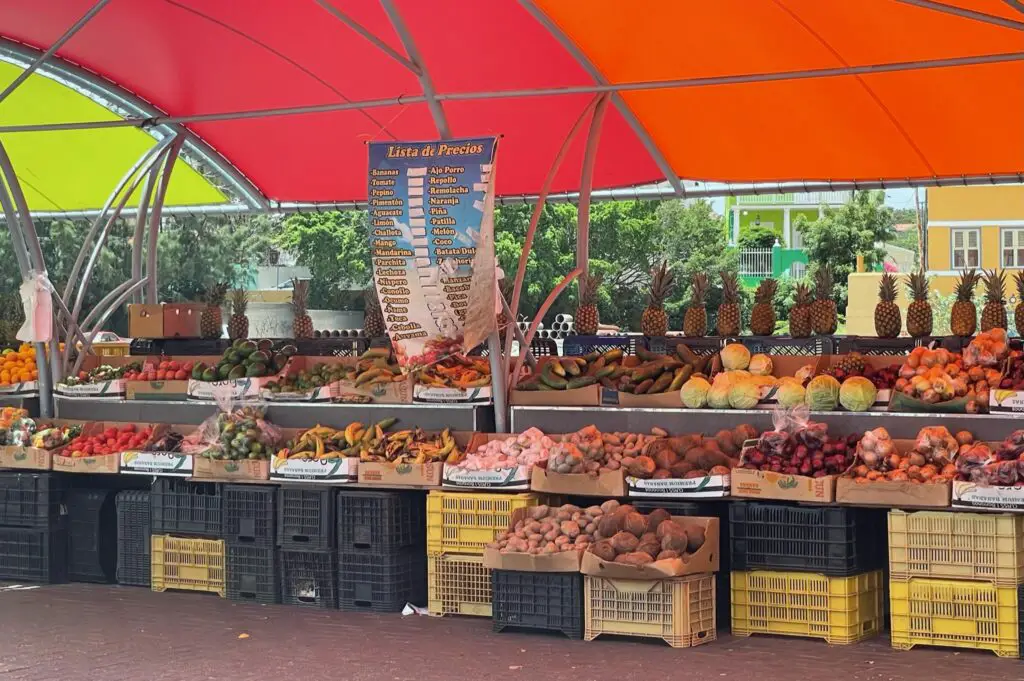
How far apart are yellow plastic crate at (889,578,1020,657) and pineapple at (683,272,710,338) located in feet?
9.04

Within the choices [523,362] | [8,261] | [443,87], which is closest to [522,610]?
[523,362]

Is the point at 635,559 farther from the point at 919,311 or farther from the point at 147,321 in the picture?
the point at 147,321

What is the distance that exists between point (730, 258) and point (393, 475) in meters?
37.5

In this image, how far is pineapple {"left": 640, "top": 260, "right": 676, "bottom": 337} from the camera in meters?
9.45

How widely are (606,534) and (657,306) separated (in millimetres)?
2724

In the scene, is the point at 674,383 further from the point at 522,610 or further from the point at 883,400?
the point at 522,610

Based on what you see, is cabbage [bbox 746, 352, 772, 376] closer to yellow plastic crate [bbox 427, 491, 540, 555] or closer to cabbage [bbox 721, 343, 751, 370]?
cabbage [bbox 721, 343, 751, 370]

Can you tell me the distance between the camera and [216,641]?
7.39 m

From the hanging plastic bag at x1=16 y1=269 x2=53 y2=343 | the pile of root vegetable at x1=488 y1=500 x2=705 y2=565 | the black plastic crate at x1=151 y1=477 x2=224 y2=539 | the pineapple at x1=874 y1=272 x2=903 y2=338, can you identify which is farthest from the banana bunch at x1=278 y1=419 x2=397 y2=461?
the pineapple at x1=874 y1=272 x2=903 y2=338

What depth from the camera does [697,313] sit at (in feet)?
30.8

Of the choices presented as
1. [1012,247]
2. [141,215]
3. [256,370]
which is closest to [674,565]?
[256,370]

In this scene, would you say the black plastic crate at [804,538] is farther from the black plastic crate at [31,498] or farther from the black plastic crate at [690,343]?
the black plastic crate at [31,498]

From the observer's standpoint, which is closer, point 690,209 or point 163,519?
point 163,519

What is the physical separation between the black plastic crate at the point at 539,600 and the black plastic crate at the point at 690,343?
2390 mm
